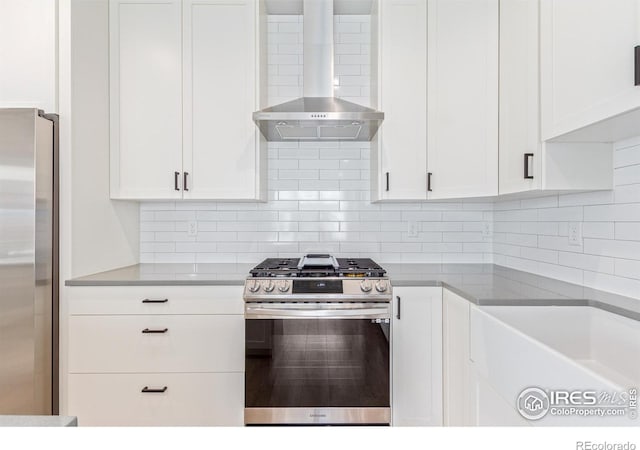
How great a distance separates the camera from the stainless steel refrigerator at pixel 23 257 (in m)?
1.82

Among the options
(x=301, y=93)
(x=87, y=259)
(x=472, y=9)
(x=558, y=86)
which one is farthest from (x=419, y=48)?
(x=87, y=259)

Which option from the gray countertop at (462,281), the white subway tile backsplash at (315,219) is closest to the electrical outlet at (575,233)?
the gray countertop at (462,281)

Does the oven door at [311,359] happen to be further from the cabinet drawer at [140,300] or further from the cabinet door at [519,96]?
the cabinet door at [519,96]

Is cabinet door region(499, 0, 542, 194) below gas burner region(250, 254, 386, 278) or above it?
above

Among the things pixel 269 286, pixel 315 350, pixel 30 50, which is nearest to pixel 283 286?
pixel 269 286

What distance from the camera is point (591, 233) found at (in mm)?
1832

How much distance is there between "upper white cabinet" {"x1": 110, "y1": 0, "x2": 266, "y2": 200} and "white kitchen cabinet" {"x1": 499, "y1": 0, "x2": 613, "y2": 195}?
143 centimetres

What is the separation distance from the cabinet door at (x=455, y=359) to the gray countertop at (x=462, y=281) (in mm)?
89

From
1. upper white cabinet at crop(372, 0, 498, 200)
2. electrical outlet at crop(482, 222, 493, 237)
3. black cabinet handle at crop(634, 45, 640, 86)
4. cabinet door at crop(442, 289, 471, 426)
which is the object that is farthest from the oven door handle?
black cabinet handle at crop(634, 45, 640, 86)

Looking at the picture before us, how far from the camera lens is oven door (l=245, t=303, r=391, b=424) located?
6.56ft

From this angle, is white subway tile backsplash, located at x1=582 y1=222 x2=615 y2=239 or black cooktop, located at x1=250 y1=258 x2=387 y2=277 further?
black cooktop, located at x1=250 y1=258 x2=387 y2=277

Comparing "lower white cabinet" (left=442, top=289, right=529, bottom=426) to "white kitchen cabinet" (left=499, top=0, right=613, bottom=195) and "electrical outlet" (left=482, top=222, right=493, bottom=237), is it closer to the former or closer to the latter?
"white kitchen cabinet" (left=499, top=0, right=613, bottom=195)

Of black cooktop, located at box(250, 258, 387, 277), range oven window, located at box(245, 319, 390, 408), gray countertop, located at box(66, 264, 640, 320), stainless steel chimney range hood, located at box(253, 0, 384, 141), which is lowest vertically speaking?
range oven window, located at box(245, 319, 390, 408)
